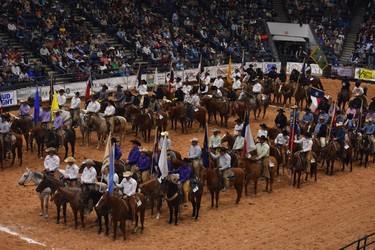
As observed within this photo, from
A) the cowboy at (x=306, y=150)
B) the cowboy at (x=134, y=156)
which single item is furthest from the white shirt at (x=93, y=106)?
the cowboy at (x=306, y=150)

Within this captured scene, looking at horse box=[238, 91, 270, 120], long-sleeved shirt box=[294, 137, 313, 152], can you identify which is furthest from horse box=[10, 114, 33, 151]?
long-sleeved shirt box=[294, 137, 313, 152]

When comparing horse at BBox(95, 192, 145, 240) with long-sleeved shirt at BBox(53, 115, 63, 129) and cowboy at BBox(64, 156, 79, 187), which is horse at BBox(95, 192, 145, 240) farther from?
long-sleeved shirt at BBox(53, 115, 63, 129)

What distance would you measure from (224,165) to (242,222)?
2.23 metres

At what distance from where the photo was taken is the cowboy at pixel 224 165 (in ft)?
80.8

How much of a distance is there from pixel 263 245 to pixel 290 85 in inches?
791

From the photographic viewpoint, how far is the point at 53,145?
29109 millimetres

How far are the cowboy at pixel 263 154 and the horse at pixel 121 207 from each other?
6046mm

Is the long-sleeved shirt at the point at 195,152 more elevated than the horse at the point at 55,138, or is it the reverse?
the long-sleeved shirt at the point at 195,152

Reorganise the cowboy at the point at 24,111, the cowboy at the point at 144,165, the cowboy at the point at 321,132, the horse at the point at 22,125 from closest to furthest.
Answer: the cowboy at the point at 144,165
the cowboy at the point at 321,132
the horse at the point at 22,125
the cowboy at the point at 24,111

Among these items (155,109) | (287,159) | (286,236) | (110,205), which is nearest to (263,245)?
(286,236)

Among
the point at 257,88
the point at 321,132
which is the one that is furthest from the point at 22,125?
the point at 257,88

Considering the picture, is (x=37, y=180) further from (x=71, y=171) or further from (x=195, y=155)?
(x=195, y=155)

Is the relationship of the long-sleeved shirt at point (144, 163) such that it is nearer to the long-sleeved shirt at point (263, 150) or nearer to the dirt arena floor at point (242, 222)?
the dirt arena floor at point (242, 222)

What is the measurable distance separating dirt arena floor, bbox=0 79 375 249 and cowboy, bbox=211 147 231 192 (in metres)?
1.00
